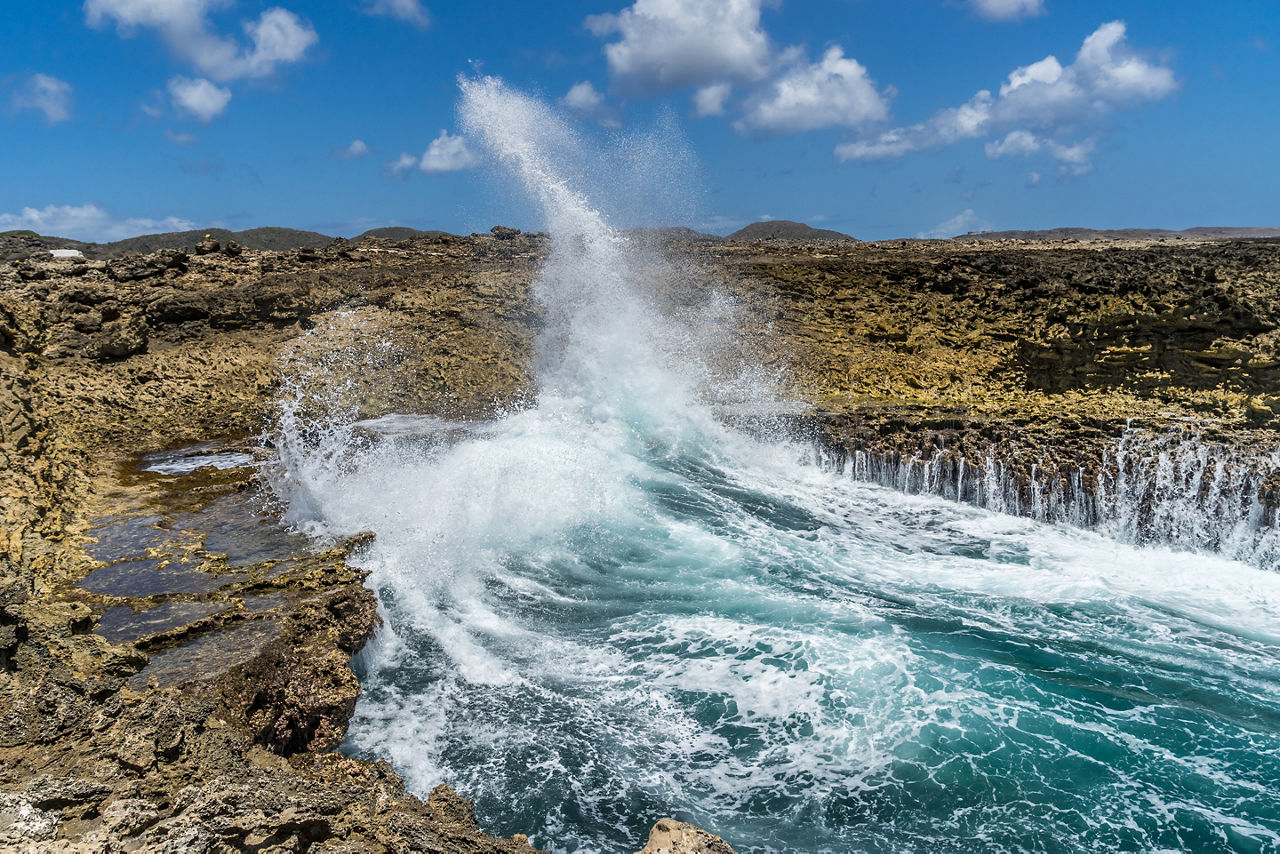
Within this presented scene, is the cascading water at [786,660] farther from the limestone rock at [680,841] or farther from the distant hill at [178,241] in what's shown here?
the distant hill at [178,241]

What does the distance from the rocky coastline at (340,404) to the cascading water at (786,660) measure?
2.55 ft

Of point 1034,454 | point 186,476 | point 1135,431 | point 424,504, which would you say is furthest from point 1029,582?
point 186,476

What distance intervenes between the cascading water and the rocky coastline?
777 mm

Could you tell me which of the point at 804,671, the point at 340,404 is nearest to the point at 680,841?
the point at 804,671

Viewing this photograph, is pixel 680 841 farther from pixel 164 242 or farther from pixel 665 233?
pixel 164 242

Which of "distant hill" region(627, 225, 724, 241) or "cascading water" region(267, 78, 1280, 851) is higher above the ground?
"distant hill" region(627, 225, 724, 241)

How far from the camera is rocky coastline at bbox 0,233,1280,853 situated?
3395mm

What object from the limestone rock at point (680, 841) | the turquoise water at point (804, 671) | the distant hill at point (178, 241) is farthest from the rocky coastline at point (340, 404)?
the distant hill at point (178, 241)

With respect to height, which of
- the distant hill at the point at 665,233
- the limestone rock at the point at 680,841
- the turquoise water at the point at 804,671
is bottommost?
the turquoise water at the point at 804,671

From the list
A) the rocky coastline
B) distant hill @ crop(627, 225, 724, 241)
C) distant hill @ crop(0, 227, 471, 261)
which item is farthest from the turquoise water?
distant hill @ crop(0, 227, 471, 261)

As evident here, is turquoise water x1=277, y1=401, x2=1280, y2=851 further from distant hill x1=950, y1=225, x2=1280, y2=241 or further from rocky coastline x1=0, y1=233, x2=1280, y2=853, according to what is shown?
distant hill x1=950, y1=225, x2=1280, y2=241

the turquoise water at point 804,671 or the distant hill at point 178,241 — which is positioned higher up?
the distant hill at point 178,241

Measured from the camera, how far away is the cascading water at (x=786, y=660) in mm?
4594

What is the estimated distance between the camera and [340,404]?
12898mm
